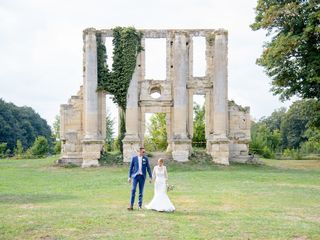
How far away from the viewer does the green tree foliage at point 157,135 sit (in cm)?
4409

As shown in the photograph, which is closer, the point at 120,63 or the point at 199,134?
the point at 120,63

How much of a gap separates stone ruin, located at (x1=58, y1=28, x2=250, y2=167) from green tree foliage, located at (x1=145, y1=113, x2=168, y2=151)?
8.31m

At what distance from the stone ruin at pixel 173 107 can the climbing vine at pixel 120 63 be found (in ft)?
1.39

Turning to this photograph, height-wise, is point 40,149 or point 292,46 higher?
point 292,46

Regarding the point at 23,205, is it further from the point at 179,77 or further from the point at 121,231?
the point at 179,77

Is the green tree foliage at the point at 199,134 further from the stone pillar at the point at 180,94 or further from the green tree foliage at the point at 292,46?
the green tree foliage at the point at 292,46

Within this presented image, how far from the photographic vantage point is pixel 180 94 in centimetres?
3412

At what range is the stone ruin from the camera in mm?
33719

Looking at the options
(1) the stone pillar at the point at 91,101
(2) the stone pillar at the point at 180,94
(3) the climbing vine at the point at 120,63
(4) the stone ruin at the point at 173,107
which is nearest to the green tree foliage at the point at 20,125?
(4) the stone ruin at the point at 173,107

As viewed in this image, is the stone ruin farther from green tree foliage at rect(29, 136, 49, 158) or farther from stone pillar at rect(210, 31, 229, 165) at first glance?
green tree foliage at rect(29, 136, 49, 158)

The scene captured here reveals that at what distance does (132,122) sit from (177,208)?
19.0 metres

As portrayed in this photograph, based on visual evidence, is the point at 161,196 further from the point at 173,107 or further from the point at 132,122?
the point at 173,107

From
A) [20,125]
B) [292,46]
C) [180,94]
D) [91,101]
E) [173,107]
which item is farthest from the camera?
[20,125]

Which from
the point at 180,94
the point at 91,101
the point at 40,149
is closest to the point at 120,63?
the point at 91,101
